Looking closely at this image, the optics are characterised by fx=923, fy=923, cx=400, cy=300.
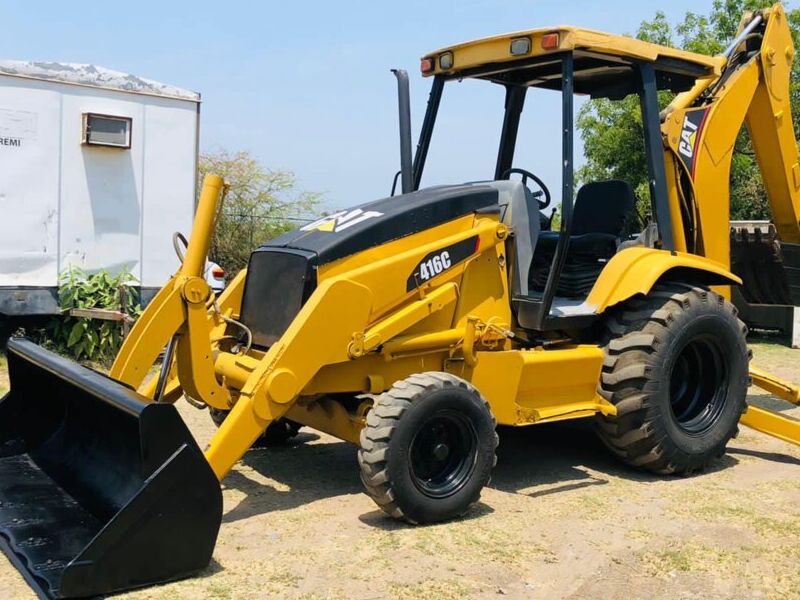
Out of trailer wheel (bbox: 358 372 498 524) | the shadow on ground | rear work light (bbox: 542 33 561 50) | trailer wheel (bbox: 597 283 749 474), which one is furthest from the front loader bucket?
rear work light (bbox: 542 33 561 50)

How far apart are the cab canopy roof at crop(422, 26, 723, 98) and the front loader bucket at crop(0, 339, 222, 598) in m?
3.21

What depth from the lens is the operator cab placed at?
569cm

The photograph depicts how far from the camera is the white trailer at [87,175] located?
30.4 ft

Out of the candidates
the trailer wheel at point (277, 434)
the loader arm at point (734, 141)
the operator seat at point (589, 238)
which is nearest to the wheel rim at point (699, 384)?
the loader arm at point (734, 141)

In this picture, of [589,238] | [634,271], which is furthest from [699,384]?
[589,238]

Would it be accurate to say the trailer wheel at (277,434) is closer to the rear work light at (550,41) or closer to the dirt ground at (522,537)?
the dirt ground at (522,537)

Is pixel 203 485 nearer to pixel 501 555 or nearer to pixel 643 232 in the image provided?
pixel 501 555

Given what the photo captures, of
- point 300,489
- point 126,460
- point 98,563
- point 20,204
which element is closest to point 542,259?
point 300,489

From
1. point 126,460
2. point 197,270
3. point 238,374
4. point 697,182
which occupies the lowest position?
point 126,460

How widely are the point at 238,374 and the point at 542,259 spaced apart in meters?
2.28

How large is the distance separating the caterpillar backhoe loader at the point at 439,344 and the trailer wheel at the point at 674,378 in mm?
15

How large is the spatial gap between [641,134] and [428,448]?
10583mm

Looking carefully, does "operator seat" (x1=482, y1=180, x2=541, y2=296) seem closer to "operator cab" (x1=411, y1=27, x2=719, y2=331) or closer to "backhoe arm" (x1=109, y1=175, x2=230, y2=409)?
"operator cab" (x1=411, y1=27, x2=719, y2=331)

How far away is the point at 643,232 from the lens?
643 centimetres
